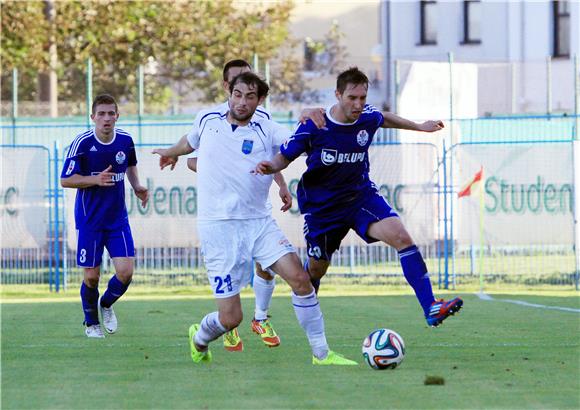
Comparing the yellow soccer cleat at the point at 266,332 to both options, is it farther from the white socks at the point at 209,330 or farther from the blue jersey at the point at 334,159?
the white socks at the point at 209,330

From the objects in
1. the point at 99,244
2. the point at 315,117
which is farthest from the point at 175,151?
the point at 99,244

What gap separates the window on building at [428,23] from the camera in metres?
43.2

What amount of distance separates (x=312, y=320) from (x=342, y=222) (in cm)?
125

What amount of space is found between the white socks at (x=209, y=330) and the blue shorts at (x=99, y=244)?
2.62 meters

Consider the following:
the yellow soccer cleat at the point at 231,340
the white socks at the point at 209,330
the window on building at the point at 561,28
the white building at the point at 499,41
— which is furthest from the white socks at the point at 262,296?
the window on building at the point at 561,28

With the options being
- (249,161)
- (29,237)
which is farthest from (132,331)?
(29,237)

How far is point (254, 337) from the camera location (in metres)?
11.6

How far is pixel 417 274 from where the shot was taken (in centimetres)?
984

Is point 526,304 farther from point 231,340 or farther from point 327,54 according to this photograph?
point 327,54

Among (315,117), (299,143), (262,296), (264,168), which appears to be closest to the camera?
(264,168)

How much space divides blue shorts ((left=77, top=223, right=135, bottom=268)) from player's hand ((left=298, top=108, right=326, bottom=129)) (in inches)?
111

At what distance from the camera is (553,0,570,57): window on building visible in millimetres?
39594

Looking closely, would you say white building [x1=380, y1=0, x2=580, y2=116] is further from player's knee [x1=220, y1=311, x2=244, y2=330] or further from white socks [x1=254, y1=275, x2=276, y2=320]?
player's knee [x1=220, y1=311, x2=244, y2=330]

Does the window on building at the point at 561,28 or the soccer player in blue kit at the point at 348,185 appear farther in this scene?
the window on building at the point at 561,28
